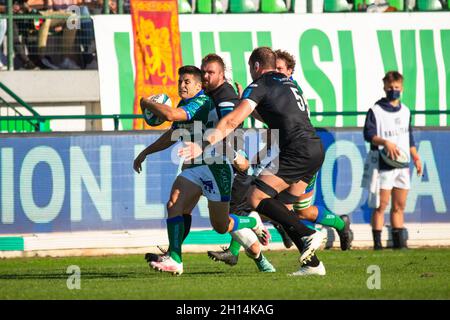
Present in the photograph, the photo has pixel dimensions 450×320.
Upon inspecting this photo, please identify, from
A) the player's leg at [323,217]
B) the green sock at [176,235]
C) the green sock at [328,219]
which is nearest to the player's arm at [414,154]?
the player's leg at [323,217]

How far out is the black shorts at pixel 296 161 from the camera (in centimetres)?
1124

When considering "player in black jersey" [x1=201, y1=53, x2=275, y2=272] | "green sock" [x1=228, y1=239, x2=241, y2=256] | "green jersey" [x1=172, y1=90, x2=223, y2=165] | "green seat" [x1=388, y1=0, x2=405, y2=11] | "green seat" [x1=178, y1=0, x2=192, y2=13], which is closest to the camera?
"green jersey" [x1=172, y1=90, x2=223, y2=165]

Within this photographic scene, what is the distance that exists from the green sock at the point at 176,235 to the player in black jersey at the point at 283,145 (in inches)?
29.4

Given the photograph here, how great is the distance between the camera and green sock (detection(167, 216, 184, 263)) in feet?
36.3

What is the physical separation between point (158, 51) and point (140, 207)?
3913 mm

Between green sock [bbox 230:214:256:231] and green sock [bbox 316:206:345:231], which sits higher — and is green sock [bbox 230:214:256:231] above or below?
above

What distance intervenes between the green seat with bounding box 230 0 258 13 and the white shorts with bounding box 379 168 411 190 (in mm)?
5602

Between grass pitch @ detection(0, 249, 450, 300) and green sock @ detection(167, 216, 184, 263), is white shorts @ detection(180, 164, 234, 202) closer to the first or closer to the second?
green sock @ detection(167, 216, 184, 263)

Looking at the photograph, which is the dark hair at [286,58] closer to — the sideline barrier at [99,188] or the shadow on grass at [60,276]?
the shadow on grass at [60,276]

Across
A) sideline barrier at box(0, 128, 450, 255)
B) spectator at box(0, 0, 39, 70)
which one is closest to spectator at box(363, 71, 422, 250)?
sideline barrier at box(0, 128, 450, 255)

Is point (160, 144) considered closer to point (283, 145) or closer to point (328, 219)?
point (283, 145)

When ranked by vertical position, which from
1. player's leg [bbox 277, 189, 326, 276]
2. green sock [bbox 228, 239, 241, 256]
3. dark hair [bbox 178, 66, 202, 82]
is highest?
dark hair [bbox 178, 66, 202, 82]

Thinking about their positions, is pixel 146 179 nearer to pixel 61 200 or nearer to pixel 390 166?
pixel 61 200

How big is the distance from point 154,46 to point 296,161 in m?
8.33
